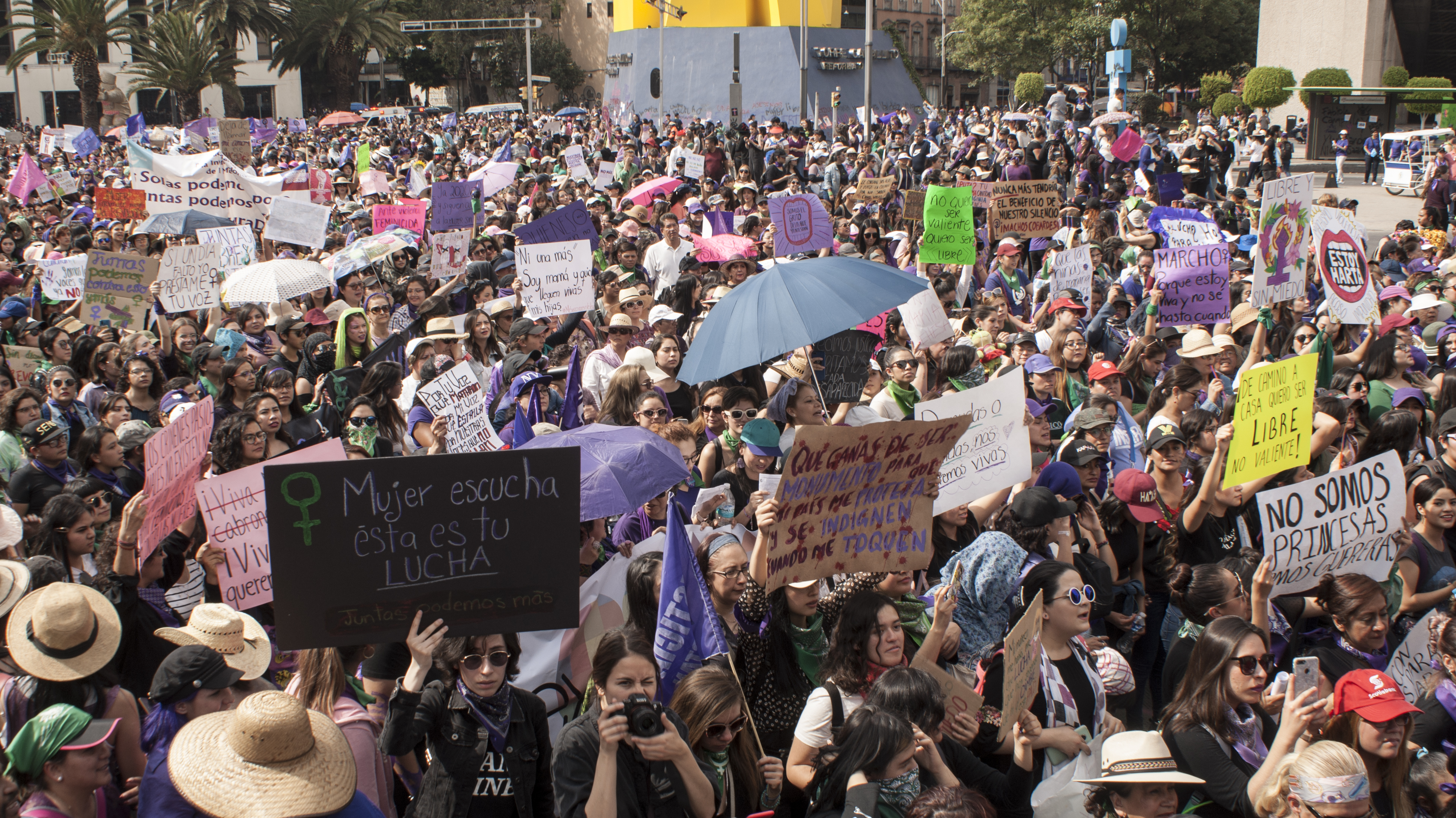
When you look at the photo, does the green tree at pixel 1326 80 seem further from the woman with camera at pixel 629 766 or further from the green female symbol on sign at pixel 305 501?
the green female symbol on sign at pixel 305 501

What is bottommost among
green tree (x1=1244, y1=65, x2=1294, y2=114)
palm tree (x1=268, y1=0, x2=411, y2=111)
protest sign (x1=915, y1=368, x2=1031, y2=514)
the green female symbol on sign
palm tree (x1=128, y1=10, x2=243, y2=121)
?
protest sign (x1=915, y1=368, x2=1031, y2=514)

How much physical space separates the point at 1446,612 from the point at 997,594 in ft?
6.15

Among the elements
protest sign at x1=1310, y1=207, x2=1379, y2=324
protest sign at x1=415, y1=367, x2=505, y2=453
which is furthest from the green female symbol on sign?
protest sign at x1=1310, y1=207, x2=1379, y2=324

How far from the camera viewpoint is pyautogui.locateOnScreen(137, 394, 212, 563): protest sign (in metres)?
4.93

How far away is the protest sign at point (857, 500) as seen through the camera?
14.3ft

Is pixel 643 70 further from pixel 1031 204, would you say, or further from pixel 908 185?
pixel 1031 204

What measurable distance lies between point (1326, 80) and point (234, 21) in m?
49.7

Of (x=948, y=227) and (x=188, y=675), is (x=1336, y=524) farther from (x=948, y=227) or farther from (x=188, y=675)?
(x=948, y=227)

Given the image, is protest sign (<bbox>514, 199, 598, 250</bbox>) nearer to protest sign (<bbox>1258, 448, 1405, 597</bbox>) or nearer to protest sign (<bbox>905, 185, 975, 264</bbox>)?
protest sign (<bbox>905, 185, 975, 264</bbox>)

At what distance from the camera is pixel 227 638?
Result: 4043 mm

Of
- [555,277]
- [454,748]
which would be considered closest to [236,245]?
[555,277]

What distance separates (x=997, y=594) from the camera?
471 cm

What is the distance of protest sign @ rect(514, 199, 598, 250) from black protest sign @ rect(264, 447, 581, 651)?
7918 millimetres

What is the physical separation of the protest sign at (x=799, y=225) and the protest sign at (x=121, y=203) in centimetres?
785
